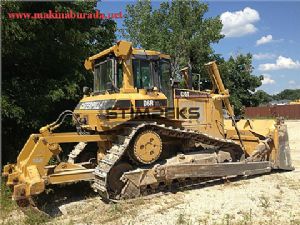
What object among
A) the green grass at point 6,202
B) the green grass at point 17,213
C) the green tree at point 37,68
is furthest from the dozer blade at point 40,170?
the green tree at point 37,68

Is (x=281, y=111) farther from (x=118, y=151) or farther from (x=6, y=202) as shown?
(x=6, y=202)

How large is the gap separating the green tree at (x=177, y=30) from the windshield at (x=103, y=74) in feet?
79.2

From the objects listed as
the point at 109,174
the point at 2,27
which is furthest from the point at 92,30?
the point at 109,174

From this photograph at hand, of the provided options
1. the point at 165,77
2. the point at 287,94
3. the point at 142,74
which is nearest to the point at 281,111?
the point at 165,77

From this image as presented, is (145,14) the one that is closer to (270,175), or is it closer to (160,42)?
(160,42)

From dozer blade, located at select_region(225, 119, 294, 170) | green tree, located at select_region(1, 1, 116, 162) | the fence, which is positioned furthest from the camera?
the fence

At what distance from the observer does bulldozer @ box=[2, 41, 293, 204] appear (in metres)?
7.81

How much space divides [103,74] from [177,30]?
28797 mm

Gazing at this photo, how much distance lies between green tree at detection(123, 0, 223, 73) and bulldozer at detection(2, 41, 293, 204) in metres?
23.6

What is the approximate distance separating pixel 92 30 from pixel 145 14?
87.0ft

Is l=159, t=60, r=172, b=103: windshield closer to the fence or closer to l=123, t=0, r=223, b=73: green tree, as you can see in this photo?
l=123, t=0, r=223, b=73: green tree

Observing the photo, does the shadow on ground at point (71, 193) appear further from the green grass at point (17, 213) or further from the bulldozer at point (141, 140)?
the green grass at point (17, 213)

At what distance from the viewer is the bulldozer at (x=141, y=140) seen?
25.6 feet

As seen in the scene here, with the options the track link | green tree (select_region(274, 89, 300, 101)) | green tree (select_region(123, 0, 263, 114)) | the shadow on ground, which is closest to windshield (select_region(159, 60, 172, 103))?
the track link
